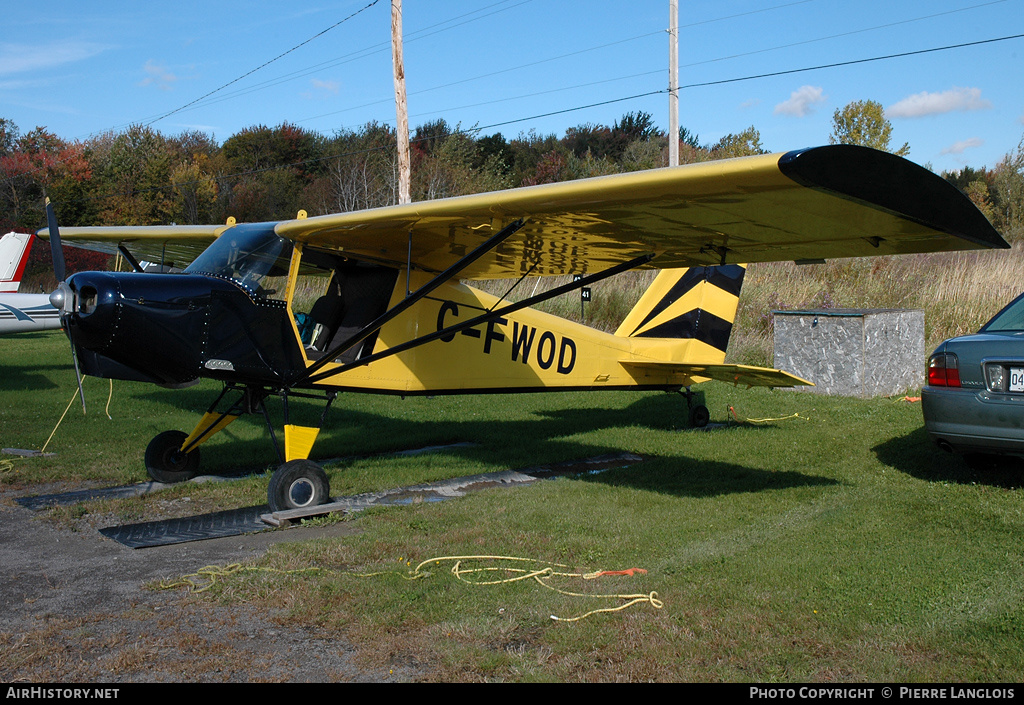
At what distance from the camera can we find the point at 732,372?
9.24m

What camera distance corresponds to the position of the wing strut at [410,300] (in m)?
5.84

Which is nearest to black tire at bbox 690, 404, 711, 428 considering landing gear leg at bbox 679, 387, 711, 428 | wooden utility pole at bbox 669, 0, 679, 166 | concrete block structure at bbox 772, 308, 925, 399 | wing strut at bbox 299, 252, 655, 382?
landing gear leg at bbox 679, 387, 711, 428

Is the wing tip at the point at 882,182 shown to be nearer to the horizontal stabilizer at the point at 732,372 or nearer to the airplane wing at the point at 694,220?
the airplane wing at the point at 694,220

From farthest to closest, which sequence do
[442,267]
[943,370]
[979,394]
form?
[442,267], [943,370], [979,394]

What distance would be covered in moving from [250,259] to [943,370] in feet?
19.1

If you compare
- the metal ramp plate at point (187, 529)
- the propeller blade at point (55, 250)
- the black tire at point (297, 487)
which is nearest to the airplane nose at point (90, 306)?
the propeller blade at point (55, 250)

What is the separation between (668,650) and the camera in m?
3.48

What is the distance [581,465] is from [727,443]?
1.80 meters

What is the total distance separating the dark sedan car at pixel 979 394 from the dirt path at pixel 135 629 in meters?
4.59

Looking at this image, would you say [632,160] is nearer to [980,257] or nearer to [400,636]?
[980,257]

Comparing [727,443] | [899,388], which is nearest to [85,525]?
[727,443]

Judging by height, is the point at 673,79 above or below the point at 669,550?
above

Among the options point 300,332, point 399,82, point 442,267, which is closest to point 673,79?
point 399,82

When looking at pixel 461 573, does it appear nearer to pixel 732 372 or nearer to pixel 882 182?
pixel 882 182
